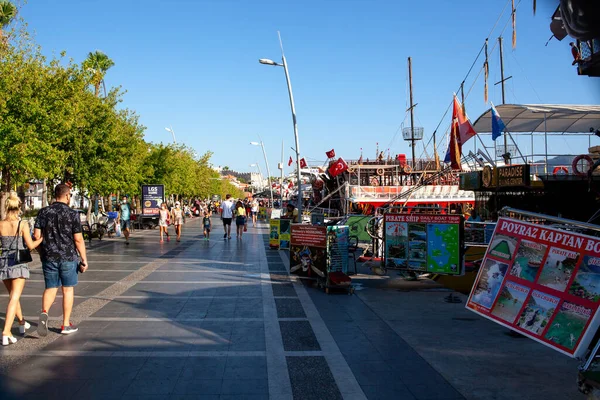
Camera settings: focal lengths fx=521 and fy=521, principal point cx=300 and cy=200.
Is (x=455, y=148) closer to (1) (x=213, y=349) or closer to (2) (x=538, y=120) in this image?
(2) (x=538, y=120)

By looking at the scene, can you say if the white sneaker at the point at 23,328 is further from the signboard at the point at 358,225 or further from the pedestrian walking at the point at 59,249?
the signboard at the point at 358,225

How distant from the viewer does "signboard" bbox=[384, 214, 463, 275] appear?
9.18 metres

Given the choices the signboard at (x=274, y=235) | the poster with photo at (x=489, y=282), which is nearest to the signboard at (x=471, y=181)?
the signboard at (x=274, y=235)

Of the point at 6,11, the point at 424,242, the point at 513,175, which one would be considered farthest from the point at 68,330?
the point at 6,11

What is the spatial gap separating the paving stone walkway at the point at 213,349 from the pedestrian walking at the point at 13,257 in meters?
0.36

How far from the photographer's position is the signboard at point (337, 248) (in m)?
10.3

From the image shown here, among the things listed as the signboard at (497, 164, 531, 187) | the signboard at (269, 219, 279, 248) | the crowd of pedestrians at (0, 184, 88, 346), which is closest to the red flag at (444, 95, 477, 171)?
the signboard at (497, 164, 531, 187)

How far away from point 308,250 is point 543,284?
6.82m

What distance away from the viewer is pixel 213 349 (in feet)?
20.0

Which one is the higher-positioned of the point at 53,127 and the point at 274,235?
the point at 53,127

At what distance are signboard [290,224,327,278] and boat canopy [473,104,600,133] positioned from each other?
Result: 277 inches

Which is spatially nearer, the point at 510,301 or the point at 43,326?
the point at 510,301

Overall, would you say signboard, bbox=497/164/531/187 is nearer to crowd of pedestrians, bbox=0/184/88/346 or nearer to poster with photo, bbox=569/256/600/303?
poster with photo, bbox=569/256/600/303

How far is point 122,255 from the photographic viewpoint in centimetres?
1569
